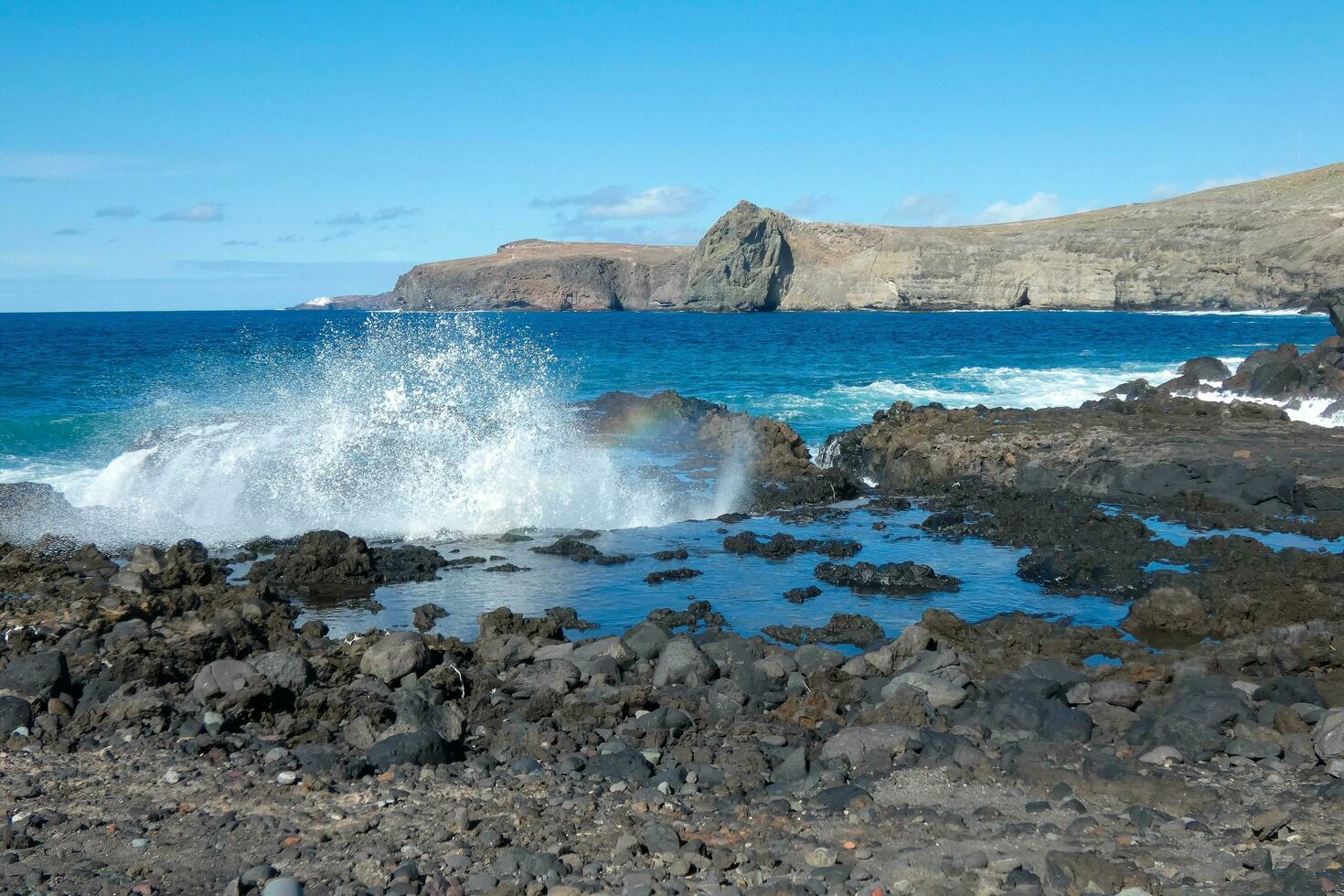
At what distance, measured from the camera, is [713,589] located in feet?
43.9

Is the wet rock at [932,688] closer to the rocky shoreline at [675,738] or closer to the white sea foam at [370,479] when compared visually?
the rocky shoreline at [675,738]

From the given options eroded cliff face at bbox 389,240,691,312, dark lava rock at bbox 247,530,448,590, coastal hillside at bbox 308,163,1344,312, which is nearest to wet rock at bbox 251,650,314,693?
dark lava rock at bbox 247,530,448,590

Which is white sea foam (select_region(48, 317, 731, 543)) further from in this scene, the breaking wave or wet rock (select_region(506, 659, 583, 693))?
the breaking wave

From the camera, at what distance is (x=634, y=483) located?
67.1 feet

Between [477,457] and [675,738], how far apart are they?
1147 centimetres

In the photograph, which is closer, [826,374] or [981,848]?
[981,848]

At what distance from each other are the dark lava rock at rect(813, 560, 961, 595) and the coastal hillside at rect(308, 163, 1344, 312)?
84777mm

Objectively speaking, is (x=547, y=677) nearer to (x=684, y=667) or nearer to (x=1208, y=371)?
(x=684, y=667)

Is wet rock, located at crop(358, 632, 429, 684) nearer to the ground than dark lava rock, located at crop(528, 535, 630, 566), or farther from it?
farther from it

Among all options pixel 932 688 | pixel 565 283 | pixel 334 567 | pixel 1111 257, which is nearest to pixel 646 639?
pixel 932 688

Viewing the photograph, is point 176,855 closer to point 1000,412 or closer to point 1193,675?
point 1193,675

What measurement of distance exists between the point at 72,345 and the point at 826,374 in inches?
1926

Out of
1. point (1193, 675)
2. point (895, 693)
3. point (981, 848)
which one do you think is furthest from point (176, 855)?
point (1193, 675)

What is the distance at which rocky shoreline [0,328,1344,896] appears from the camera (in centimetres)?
600
